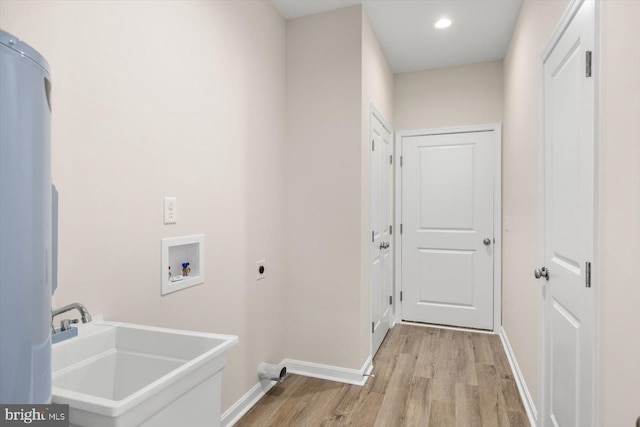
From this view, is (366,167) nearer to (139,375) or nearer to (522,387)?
(522,387)

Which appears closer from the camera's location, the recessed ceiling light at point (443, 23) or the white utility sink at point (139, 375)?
the white utility sink at point (139, 375)

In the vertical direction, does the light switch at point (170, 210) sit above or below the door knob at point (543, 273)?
above

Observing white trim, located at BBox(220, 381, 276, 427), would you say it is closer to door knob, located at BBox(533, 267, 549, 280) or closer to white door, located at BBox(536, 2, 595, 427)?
white door, located at BBox(536, 2, 595, 427)

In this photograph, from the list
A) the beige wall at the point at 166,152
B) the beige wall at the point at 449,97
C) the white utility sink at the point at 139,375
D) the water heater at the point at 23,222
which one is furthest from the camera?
the beige wall at the point at 449,97

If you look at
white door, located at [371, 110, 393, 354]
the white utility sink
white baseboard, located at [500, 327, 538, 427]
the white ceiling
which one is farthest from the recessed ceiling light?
the white utility sink

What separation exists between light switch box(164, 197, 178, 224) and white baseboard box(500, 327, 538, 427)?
7.28ft

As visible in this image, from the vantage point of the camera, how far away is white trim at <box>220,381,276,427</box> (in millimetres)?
2059

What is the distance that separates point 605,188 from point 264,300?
1.99m

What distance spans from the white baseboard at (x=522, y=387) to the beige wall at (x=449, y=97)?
84.9 inches

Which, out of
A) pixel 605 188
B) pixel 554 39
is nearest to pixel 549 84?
pixel 554 39

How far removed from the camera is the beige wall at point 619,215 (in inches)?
37.2

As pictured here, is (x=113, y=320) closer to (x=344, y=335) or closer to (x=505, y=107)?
(x=344, y=335)

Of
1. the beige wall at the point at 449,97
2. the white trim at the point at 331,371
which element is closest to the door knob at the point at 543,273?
the white trim at the point at 331,371

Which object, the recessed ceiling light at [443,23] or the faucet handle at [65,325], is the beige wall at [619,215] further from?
the recessed ceiling light at [443,23]
